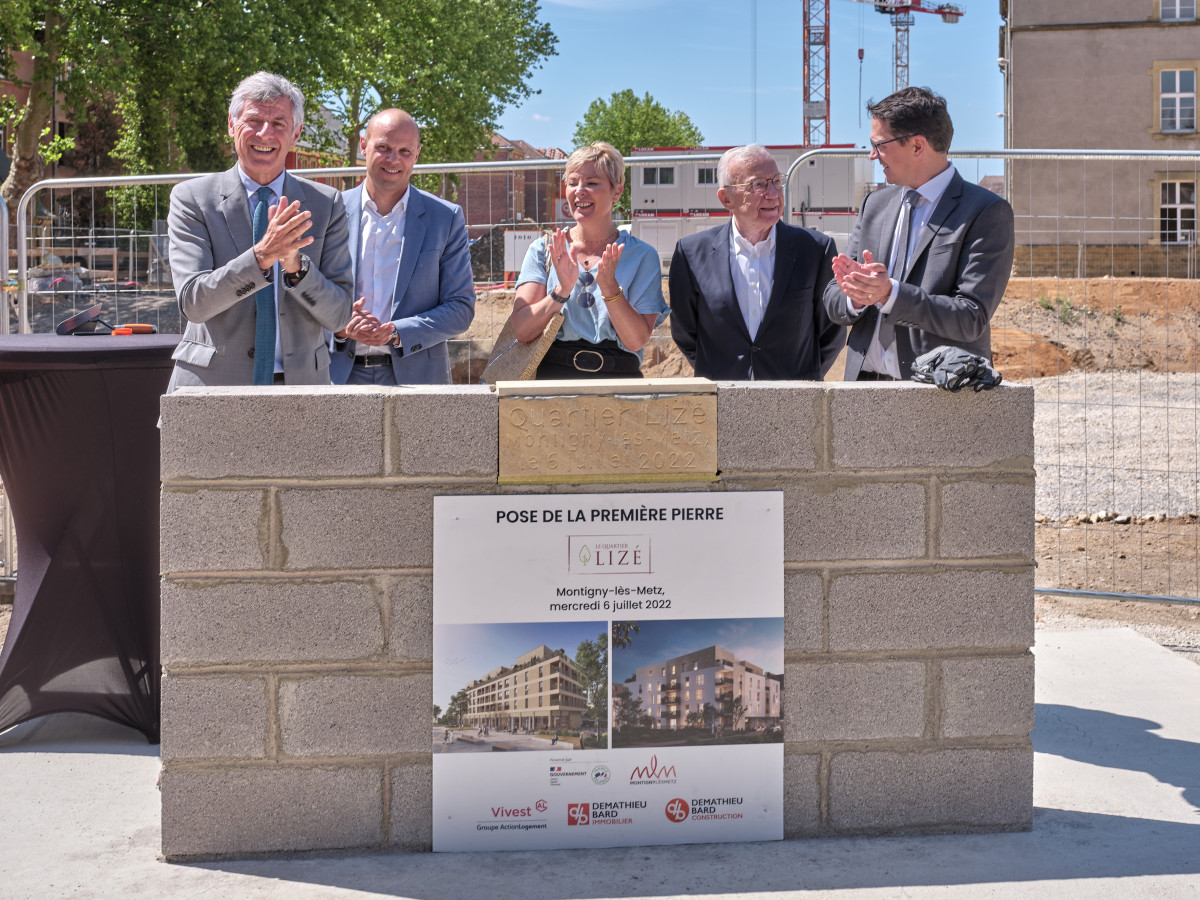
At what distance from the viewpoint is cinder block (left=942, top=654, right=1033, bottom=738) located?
3736 millimetres

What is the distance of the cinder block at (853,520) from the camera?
3.67 m

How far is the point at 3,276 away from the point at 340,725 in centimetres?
508

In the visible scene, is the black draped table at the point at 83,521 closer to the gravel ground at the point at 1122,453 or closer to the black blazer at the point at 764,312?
the black blazer at the point at 764,312

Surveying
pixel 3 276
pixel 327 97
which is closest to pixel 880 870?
pixel 3 276

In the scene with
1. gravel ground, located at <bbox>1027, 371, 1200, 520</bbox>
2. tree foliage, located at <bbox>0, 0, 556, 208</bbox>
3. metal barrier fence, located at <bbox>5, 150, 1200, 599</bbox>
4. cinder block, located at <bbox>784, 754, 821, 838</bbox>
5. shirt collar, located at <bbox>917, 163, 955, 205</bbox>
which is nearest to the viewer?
cinder block, located at <bbox>784, 754, 821, 838</bbox>

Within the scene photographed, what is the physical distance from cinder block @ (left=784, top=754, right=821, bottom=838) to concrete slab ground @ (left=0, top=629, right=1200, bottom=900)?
0.16 feet

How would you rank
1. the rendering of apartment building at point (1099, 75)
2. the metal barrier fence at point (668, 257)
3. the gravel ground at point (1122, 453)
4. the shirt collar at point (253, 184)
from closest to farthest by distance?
the shirt collar at point (253, 184) → the metal barrier fence at point (668, 257) → the gravel ground at point (1122, 453) → the rendering of apartment building at point (1099, 75)

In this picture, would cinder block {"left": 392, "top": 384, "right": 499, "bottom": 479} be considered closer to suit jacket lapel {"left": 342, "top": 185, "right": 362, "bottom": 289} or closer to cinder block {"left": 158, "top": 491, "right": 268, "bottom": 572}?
cinder block {"left": 158, "top": 491, "right": 268, "bottom": 572}

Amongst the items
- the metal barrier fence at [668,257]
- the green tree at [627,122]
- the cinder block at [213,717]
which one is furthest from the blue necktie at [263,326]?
the green tree at [627,122]

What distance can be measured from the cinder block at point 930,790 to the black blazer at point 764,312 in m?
1.48

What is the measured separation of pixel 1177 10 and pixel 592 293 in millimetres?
46358

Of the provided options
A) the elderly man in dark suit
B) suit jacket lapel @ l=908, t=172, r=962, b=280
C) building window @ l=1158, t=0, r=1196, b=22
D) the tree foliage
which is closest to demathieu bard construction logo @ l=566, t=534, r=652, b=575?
the elderly man in dark suit

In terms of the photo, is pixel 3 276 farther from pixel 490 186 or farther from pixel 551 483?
pixel 551 483

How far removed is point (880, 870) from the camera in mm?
3510
